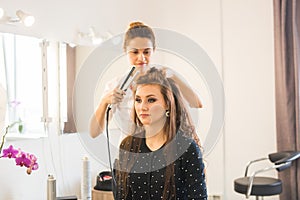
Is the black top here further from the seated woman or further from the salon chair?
the salon chair

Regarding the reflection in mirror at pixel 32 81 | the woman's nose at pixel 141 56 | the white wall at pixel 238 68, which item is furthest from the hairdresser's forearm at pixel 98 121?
the white wall at pixel 238 68

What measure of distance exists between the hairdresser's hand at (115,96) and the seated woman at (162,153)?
0.09 feet

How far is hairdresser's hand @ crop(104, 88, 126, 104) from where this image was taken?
0.79 m

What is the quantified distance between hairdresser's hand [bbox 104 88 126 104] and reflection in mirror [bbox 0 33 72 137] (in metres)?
1.18

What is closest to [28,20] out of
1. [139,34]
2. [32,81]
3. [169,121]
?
[32,81]

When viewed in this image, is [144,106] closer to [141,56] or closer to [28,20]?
[141,56]

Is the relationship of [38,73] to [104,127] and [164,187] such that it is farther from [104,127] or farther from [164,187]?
[164,187]

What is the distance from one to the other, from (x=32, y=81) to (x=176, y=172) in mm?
1367

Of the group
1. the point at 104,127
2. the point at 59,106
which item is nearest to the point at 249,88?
the point at 59,106

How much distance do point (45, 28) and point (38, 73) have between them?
0.24m

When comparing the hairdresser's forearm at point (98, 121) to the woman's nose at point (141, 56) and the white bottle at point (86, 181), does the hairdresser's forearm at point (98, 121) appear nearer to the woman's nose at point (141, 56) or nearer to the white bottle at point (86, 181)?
the woman's nose at point (141, 56)

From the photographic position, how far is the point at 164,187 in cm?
83

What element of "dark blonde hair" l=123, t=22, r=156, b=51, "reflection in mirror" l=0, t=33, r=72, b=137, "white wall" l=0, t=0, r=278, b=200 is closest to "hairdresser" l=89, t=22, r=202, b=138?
"dark blonde hair" l=123, t=22, r=156, b=51

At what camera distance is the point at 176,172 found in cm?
84
